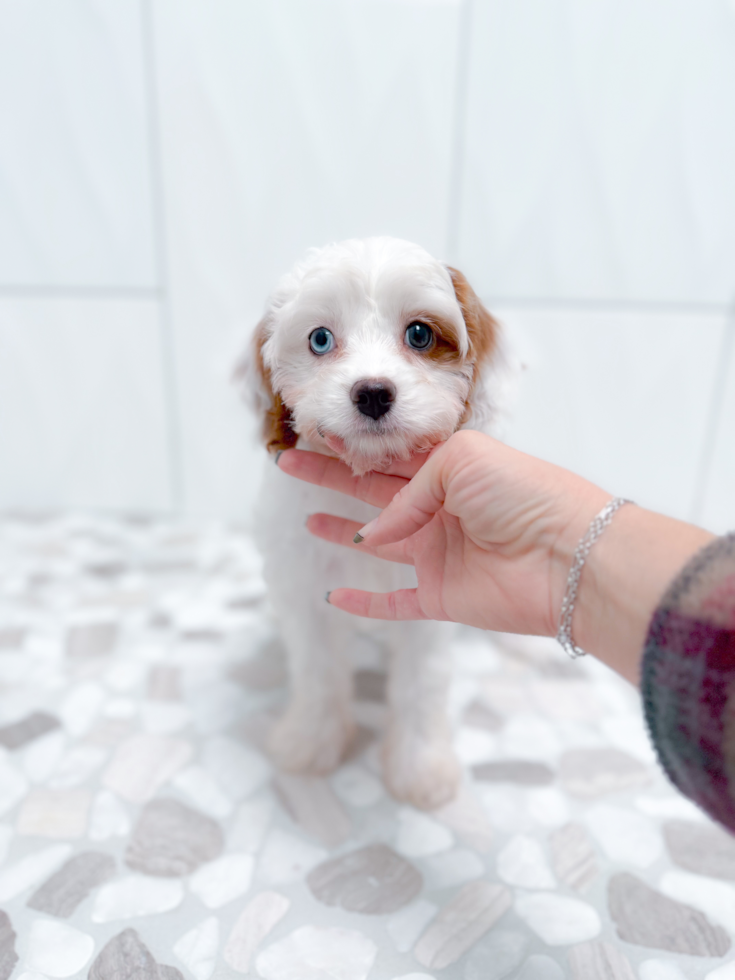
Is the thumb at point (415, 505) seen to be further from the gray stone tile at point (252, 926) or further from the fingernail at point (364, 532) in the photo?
the gray stone tile at point (252, 926)

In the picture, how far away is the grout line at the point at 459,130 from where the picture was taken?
7.14ft

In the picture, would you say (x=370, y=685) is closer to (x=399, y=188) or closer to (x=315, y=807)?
(x=315, y=807)

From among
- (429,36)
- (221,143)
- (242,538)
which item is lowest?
(242,538)

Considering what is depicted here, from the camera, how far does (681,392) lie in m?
2.53

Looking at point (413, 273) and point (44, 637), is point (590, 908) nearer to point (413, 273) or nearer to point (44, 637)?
point (413, 273)

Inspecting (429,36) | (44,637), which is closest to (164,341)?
(44,637)

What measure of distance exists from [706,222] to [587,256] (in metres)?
0.44

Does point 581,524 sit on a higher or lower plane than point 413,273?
lower

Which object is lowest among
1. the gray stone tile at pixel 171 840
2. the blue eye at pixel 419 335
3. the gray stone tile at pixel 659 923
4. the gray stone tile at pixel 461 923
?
the gray stone tile at pixel 171 840

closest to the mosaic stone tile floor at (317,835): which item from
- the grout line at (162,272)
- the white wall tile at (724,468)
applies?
the grout line at (162,272)

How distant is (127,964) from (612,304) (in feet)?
8.11

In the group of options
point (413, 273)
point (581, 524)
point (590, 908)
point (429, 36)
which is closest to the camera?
point (581, 524)

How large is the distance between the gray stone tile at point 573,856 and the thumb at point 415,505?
0.79m

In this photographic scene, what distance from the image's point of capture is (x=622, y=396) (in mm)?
2559
